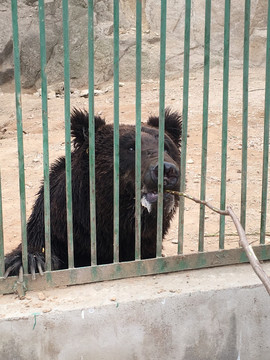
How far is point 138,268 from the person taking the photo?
10.6 ft

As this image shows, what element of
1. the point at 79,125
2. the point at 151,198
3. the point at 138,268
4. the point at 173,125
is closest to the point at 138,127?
the point at 151,198

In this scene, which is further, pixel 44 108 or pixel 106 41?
pixel 106 41

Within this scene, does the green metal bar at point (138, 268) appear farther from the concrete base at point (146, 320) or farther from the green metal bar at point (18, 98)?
the green metal bar at point (18, 98)

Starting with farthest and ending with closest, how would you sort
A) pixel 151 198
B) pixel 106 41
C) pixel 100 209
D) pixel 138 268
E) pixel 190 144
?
pixel 106 41, pixel 190 144, pixel 100 209, pixel 151 198, pixel 138 268

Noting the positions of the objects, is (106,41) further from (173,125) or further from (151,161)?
(151,161)

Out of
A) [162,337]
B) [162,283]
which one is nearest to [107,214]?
[162,283]

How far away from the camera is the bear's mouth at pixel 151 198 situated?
3.45 m

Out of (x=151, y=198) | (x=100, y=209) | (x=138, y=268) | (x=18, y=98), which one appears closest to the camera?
(x=18, y=98)

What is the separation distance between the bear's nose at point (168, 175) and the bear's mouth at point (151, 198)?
117 millimetres

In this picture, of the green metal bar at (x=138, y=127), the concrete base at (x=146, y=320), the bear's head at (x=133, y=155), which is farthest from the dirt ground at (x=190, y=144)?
the green metal bar at (x=138, y=127)

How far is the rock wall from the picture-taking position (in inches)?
496

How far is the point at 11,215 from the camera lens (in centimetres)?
605

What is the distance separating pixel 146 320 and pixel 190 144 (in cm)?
564

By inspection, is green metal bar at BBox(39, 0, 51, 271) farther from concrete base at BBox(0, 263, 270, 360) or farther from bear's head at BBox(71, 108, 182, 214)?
bear's head at BBox(71, 108, 182, 214)
